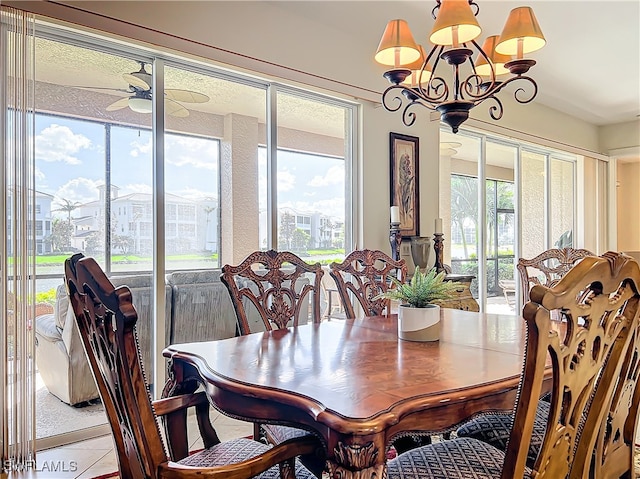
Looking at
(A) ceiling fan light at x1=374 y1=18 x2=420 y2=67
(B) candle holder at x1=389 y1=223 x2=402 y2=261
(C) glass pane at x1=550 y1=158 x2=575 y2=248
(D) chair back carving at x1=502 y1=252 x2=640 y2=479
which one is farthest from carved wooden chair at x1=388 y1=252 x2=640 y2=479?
(C) glass pane at x1=550 y1=158 x2=575 y2=248

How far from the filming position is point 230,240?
3.48 metres

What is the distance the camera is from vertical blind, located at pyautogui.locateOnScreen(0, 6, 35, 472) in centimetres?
232

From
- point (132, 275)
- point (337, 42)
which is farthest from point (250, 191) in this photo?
point (337, 42)

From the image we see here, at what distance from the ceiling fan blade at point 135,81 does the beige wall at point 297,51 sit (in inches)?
12.5

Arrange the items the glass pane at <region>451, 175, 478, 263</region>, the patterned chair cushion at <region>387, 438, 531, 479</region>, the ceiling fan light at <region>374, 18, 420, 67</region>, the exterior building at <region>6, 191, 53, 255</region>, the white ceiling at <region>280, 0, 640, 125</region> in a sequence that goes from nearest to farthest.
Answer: the patterned chair cushion at <region>387, 438, 531, 479</region> → the ceiling fan light at <region>374, 18, 420, 67</region> → the exterior building at <region>6, 191, 53, 255</region> → the white ceiling at <region>280, 0, 640, 125</region> → the glass pane at <region>451, 175, 478, 263</region>

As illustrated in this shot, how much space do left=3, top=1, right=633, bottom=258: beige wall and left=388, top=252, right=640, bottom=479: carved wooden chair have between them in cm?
251

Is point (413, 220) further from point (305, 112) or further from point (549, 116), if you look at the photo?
point (549, 116)

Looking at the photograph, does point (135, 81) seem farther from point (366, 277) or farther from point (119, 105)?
point (366, 277)

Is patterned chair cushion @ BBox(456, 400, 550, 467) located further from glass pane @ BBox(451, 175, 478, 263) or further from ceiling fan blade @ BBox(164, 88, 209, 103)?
glass pane @ BBox(451, 175, 478, 263)

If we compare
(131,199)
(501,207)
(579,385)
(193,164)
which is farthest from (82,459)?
(501,207)

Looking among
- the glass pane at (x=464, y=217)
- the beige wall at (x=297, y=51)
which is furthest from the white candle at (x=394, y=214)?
the glass pane at (x=464, y=217)

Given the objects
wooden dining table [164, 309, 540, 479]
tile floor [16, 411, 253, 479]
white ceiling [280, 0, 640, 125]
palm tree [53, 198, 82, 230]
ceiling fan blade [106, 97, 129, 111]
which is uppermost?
white ceiling [280, 0, 640, 125]

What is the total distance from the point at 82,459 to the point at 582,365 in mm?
2428

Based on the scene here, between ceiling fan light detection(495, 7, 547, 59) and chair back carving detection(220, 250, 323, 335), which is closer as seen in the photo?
ceiling fan light detection(495, 7, 547, 59)
